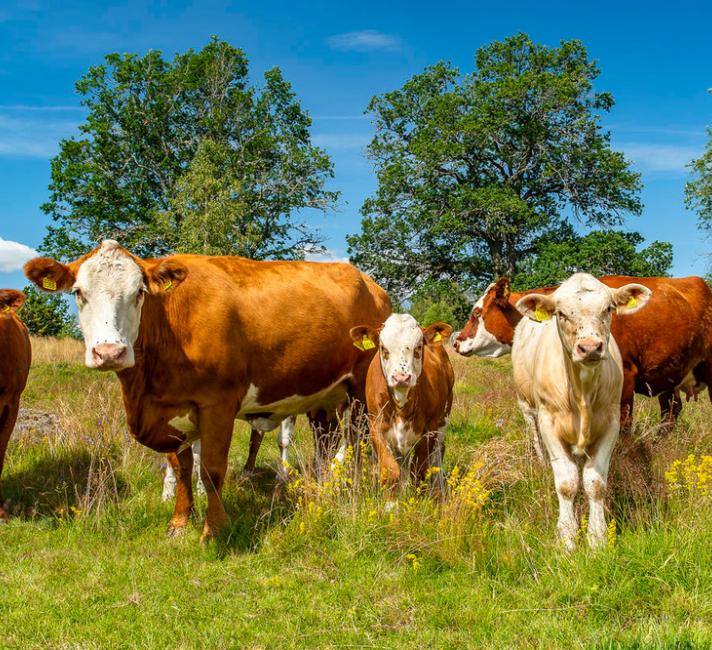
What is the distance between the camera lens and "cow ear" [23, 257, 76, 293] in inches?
192

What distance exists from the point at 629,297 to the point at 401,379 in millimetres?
1841

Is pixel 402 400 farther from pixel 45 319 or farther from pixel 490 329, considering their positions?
pixel 45 319

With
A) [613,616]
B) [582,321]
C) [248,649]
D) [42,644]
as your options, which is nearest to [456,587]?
[613,616]

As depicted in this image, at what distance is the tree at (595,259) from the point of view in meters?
32.1

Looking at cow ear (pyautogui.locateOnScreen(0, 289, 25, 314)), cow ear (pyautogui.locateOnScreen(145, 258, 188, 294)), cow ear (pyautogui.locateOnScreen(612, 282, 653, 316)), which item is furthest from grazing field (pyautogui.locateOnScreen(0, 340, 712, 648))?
cow ear (pyautogui.locateOnScreen(145, 258, 188, 294))

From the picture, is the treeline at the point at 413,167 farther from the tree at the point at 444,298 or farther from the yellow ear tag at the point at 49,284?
the yellow ear tag at the point at 49,284

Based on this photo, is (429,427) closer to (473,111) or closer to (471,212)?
(471,212)

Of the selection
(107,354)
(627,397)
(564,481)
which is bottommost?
(564,481)

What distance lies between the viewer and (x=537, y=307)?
509 cm

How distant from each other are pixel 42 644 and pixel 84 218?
35427mm

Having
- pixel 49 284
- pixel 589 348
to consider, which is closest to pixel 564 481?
pixel 589 348

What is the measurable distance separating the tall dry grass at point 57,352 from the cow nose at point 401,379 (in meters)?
12.4

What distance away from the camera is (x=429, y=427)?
6.50 metres

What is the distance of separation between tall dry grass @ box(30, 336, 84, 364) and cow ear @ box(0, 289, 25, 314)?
9592 millimetres
